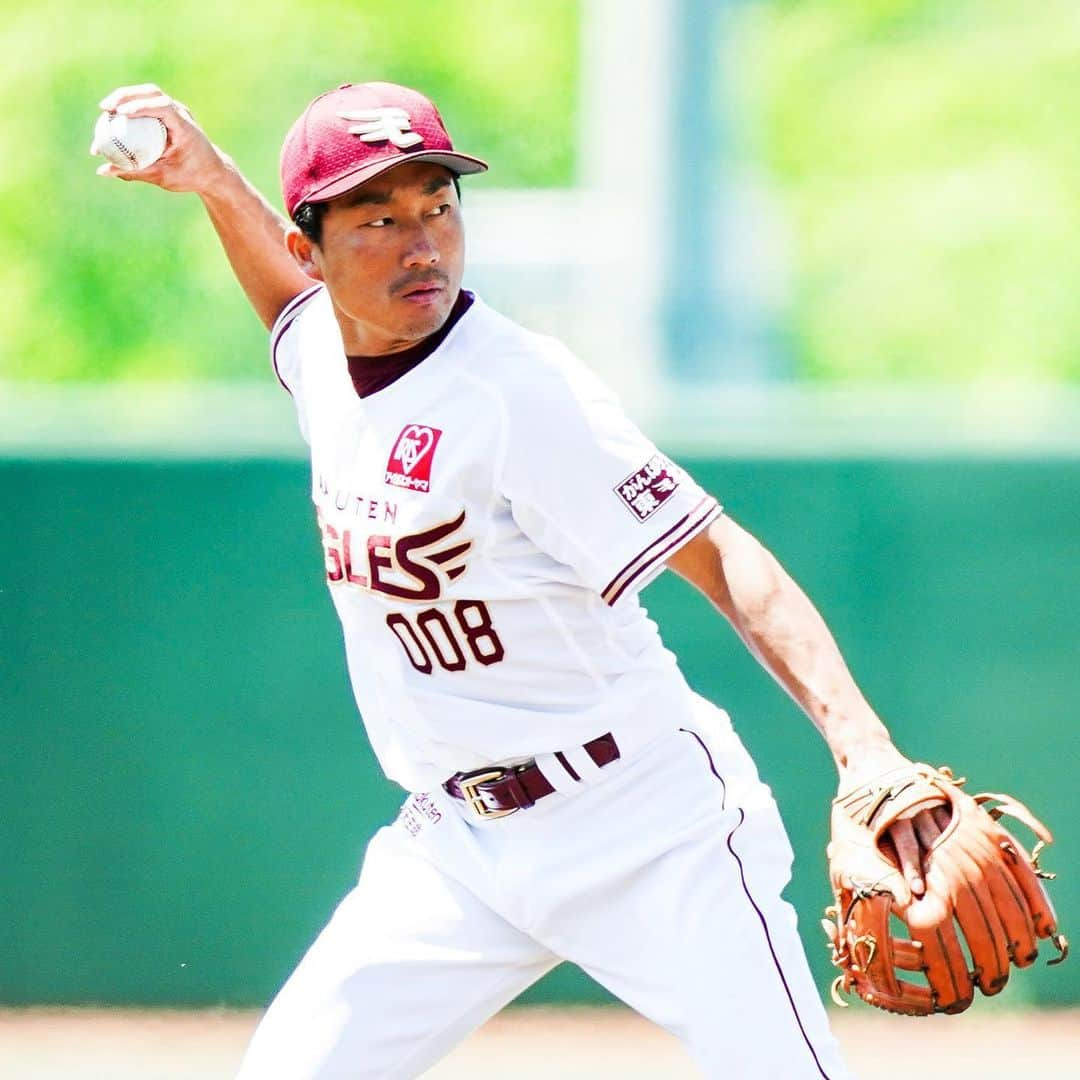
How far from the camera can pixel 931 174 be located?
12.8 meters

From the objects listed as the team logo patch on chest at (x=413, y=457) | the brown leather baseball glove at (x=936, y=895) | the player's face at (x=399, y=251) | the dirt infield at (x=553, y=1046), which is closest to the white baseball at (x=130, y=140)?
the player's face at (x=399, y=251)

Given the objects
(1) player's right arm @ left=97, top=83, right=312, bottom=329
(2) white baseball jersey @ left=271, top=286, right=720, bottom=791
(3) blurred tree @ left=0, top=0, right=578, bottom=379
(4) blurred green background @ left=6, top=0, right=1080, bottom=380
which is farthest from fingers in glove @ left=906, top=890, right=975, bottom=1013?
(4) blurred green background @ left=6, top=0, right=1080, bottom=380

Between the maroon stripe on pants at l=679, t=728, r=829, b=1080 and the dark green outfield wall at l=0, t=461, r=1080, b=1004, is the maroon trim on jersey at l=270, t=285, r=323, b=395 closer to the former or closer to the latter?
the maroon stripe on pants at l=679, t=728, r=829, b=1080

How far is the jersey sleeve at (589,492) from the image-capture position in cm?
268

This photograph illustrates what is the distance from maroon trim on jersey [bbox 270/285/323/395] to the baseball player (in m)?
0.36

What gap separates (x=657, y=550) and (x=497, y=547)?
241 millimetres

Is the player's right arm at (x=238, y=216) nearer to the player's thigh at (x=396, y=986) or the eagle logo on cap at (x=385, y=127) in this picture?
the eagle logo on cap at (x=385, y=127)

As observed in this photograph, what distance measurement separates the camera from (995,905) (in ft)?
8.59

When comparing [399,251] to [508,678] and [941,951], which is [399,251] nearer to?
[508,678]

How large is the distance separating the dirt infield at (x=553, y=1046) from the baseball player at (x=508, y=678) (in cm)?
167

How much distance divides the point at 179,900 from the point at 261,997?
1.05ft

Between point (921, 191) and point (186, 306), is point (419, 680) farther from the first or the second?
point (921, 191)

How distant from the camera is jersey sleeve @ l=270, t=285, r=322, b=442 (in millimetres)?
3201

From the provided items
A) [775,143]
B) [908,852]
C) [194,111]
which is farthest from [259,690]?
[775,143]
